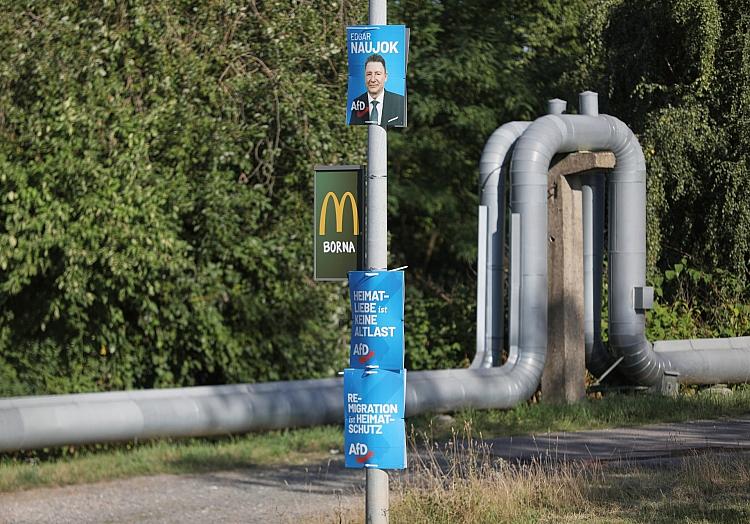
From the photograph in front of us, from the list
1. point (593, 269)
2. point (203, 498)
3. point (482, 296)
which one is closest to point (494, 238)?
point (482, 296)

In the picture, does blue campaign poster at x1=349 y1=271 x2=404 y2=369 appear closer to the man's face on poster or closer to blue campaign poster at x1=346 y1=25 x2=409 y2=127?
blue campaign poster at x1=346 y1=25 x2=409 y2=127

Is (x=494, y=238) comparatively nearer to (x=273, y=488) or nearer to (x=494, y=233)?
(x=494, y=233)

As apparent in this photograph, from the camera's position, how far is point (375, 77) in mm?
7570

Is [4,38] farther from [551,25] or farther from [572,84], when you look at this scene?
[551,25]

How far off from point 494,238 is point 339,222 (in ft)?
29.2

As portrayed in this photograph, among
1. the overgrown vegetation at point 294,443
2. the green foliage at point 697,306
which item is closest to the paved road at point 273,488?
the overgrown vegetation at point 294,443

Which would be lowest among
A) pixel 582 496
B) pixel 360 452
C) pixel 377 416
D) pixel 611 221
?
pixel 582 496

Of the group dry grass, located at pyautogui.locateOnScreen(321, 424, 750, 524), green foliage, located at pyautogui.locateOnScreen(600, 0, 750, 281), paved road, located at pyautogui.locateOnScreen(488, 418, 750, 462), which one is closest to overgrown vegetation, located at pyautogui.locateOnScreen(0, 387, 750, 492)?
paved road, located at pyautogui.locateOnScreen(488, 418, 750, 462)

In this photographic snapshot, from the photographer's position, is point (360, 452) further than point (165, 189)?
No

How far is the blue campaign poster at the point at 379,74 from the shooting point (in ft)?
24.8

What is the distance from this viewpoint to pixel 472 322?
1800 centimetres

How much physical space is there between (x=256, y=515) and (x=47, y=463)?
16.2ft

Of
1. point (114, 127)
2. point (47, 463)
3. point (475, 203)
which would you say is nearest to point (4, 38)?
point (114, 127)

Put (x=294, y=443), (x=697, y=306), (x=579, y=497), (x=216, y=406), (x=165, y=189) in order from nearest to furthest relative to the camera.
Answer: (x=579, y=497), (x=216, y=406), (x=294, y=443), (x=165, y=189), (x=697, y=306)
